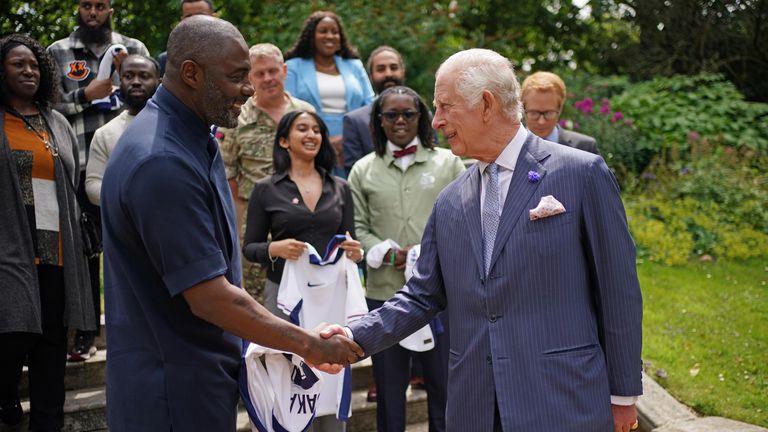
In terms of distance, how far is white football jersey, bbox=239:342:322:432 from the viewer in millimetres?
3441

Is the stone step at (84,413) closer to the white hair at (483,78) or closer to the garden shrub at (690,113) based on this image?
the white hair at (483,78)

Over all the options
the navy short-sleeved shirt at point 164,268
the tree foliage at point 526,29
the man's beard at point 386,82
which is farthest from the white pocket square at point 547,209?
the tree foliage at point 526,29

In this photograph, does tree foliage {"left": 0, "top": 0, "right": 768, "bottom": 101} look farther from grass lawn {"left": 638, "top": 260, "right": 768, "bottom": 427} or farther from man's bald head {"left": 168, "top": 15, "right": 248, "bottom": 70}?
man's bald head {"left": 168, "top": 15, "right": 248, "bottom": 70}

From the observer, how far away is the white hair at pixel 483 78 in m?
3.35

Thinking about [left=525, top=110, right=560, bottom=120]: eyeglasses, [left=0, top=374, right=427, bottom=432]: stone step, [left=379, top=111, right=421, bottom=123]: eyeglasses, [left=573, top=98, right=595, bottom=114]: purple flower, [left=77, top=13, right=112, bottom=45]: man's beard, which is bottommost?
Result: [left=0, top=374, right=427, bottom=432]: stone step

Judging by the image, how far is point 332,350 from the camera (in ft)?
11.7

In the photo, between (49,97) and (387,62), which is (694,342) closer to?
(387,62)

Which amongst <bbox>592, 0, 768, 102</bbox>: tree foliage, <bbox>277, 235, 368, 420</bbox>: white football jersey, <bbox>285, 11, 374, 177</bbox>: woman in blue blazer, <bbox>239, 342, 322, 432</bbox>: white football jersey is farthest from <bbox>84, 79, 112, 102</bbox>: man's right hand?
<bbox>592, 0, 768, 102</bbox>: tree foliage

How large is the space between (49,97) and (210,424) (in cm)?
319

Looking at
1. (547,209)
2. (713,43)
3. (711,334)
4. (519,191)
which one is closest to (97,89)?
(519,191)

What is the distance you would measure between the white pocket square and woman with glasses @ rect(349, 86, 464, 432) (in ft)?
7.65

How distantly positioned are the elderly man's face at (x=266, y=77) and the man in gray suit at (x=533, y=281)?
2.95 meters

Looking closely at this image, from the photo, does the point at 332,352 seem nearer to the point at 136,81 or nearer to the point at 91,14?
the point at 136,81

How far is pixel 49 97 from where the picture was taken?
531 centimetres
